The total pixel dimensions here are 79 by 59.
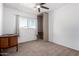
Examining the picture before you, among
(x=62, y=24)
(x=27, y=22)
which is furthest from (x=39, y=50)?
(x=62, y=24)

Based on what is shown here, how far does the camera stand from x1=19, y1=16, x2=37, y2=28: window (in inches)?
59.8

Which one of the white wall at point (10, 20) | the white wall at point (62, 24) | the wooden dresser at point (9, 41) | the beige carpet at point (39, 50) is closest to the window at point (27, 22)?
the white wall at point (10, 20)

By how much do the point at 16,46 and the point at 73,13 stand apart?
1.90m

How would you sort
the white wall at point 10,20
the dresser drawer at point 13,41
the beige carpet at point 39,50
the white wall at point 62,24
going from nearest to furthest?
the white wall at point 10,20
the beige carpet at point 39,50
the dresser drawer at point 13,41
the white wall at point 62,24

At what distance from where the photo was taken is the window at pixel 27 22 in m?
1.52

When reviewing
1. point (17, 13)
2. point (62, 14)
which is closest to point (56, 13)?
point (62, 14)

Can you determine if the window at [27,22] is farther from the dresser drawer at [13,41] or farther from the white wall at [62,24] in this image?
the white wall at [62,24]

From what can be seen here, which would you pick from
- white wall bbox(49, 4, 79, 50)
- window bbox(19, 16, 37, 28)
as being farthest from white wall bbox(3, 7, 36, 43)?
white wall bbox(49, 4, 79, 50)

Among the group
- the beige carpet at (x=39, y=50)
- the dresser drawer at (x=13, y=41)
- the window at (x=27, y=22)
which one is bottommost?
the beige carpet at (x=39, y=50)

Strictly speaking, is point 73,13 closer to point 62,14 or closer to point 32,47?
point 62,14

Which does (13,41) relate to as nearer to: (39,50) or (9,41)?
(9,41)

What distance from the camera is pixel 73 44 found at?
7.45 ft

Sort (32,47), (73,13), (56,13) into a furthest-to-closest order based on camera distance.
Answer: (73,13) → (56,13) → (32,47)

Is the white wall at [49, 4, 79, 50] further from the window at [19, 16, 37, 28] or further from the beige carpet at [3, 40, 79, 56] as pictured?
the window at [19, 16, 37, 28]
